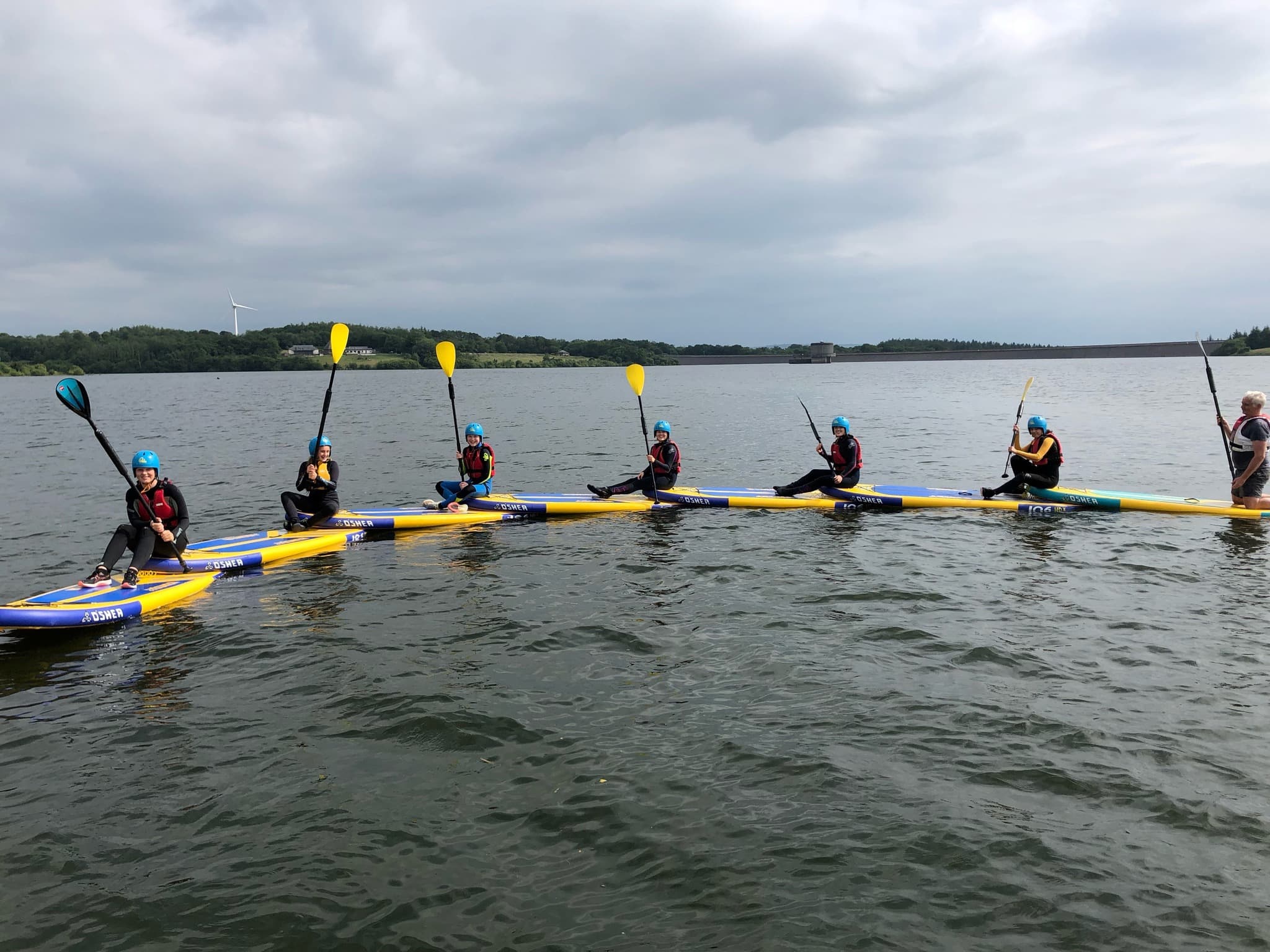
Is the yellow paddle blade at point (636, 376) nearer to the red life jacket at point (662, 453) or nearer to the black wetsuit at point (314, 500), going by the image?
the red life jacket at point (662, 453)

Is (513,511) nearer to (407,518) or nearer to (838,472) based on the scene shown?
(407,518)

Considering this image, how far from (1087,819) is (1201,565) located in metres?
8.73

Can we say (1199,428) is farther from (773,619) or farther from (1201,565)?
(773,619)

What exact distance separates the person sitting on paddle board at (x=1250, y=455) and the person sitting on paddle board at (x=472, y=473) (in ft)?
47.9

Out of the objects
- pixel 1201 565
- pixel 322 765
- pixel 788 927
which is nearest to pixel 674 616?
pixel 322 765

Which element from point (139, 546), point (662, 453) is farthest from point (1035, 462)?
Result: point (139, 546)

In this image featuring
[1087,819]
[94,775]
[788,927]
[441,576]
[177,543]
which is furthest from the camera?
[441,576]

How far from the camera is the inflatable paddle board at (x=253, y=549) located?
11500 millimetres

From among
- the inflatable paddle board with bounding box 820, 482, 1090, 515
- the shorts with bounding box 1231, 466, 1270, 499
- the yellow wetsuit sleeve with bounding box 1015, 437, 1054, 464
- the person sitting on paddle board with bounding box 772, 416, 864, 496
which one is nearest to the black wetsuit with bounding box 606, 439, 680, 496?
the person sitting on paddle board with bounding box 772, 416, 864, 496

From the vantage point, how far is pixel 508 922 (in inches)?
187

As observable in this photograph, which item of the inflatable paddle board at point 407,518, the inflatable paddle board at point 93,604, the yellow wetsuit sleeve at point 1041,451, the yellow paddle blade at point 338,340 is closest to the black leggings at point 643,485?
the inflatable paddle board at point 407,518

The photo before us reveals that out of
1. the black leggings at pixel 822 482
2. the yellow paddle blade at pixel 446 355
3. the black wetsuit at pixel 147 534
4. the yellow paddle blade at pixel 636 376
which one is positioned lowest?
the black leggings at pixel 822 482

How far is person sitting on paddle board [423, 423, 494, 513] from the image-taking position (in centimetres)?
1681

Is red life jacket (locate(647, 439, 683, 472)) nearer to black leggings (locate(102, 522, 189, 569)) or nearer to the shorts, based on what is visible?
black leggings (locate(102, 522, 189, 569))
